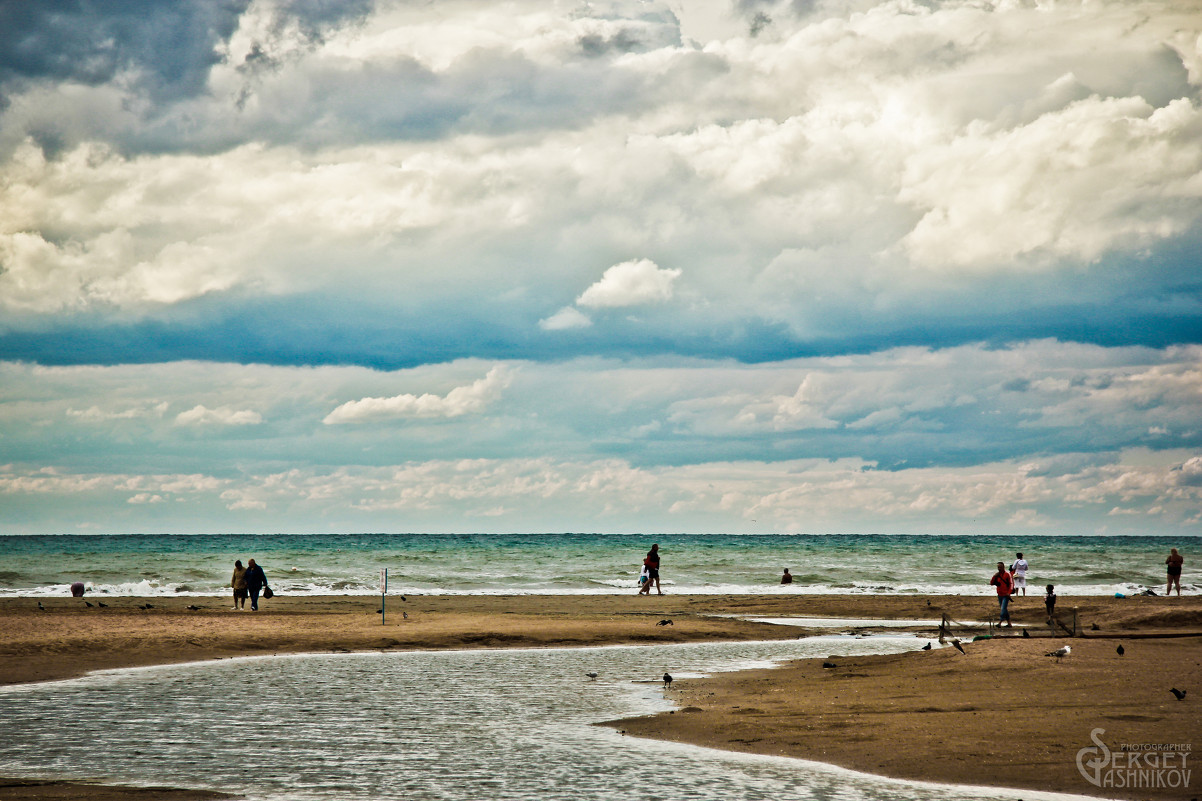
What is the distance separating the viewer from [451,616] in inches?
1206

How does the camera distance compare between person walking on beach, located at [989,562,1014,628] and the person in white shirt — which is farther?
the person in white shirt

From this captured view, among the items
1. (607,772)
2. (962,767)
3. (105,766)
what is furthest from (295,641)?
(962,767)

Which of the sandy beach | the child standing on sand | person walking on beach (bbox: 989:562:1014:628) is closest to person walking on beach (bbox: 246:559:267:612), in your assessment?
the child standing on sand

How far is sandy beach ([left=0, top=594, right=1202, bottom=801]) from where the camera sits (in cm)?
1143

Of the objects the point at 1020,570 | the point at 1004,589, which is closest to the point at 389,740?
the point at 1004,589

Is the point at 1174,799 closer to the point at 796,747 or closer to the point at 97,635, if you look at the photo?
the point at 796,747

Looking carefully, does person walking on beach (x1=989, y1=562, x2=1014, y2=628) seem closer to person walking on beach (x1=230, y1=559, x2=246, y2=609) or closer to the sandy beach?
the sandy beach

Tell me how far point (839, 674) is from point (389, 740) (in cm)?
905

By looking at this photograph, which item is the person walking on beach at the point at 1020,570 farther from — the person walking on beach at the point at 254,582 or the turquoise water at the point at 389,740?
the person walking on beach at the point at 254,582

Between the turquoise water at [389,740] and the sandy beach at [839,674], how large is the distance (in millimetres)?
696

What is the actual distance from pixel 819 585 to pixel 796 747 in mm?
40358

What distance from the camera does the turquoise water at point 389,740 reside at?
10.1m

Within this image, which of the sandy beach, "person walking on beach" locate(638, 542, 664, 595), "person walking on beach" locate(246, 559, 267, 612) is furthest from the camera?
"person walking on beach" locate(638, 542, 664, 595)

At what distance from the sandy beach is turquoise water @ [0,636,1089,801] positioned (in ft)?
2.28
